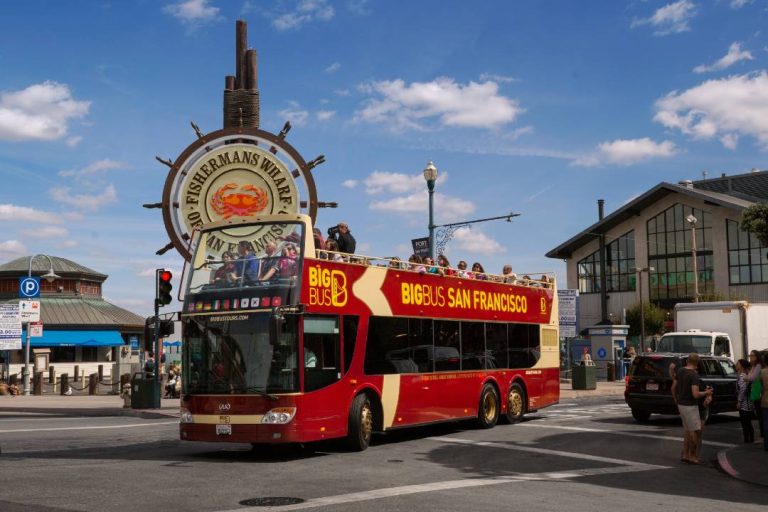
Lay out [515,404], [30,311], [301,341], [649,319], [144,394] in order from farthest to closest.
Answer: [649,319], [30,311], [144,394], [515,404], [301,341]

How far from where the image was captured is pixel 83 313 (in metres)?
59.5

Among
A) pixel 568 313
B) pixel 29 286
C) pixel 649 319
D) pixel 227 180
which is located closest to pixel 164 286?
pixel 227 180

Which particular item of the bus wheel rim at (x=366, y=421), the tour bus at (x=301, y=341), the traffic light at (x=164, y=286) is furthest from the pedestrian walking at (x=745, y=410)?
the traffic light at (x=164, y=286)

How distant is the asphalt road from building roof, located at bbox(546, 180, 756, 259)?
169 ft

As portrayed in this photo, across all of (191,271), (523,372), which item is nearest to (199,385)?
(191,271)

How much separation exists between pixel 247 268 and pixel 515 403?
358 inches

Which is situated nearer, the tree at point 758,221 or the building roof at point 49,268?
the tree at point 758,221

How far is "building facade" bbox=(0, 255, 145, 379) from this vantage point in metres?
56.7

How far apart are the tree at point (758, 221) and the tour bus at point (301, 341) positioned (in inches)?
370

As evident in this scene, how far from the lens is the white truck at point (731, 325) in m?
27.2

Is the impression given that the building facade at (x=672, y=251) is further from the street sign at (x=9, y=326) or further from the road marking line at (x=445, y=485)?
the road marking line at (x=445, y=485)

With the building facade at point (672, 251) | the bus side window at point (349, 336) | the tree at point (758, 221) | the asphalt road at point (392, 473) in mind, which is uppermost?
the building facade at point (672, 251)

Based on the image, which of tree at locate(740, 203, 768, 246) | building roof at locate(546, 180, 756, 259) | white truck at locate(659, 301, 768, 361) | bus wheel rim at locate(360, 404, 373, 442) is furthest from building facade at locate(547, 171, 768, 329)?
bus wheel rim at locate(360, 404, 373, 442)

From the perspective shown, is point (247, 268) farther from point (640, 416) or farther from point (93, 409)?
point (93, 409)
